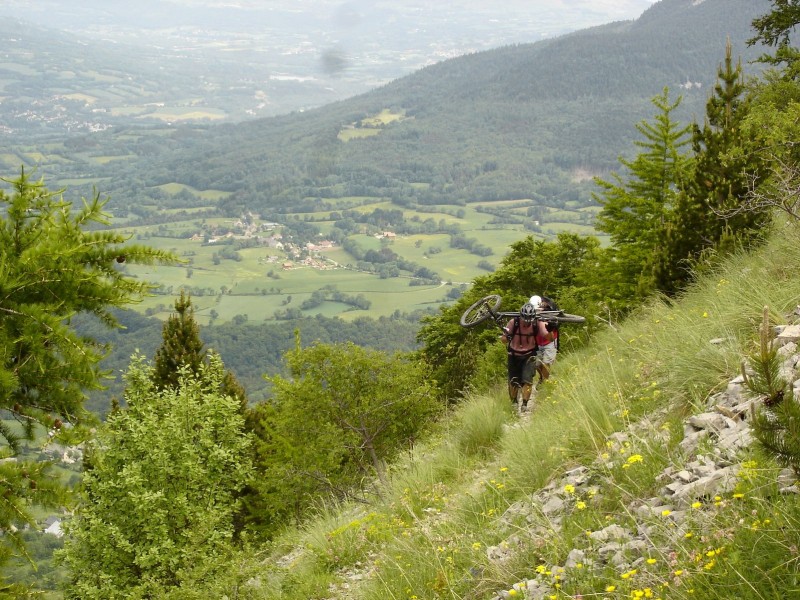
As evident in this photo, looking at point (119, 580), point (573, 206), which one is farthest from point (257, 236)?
point (119, 580)

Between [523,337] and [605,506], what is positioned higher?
[605,506]

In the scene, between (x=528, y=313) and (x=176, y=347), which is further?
(x=176, y=347)

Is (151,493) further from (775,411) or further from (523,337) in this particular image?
(775,411)

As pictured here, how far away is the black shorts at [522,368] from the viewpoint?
10.7m

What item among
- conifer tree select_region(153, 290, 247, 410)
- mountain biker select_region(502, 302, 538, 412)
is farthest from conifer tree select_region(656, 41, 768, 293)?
conifer tree select_region(153, 290, 247, 410)

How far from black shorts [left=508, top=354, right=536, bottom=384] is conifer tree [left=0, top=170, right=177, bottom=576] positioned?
5.36m

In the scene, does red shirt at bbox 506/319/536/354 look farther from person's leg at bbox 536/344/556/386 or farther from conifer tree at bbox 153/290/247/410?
conifer tree at bbox 153/290/247/410

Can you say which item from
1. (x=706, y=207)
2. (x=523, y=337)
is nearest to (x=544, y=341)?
(x=523, y=337)

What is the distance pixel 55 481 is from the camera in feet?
23.5

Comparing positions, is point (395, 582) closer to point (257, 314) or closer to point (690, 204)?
point (690, 204)

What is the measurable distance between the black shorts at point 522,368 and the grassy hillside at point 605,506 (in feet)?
3.46

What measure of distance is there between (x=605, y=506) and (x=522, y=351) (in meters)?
6.07

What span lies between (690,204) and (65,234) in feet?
35.7

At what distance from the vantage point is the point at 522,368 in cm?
1077
